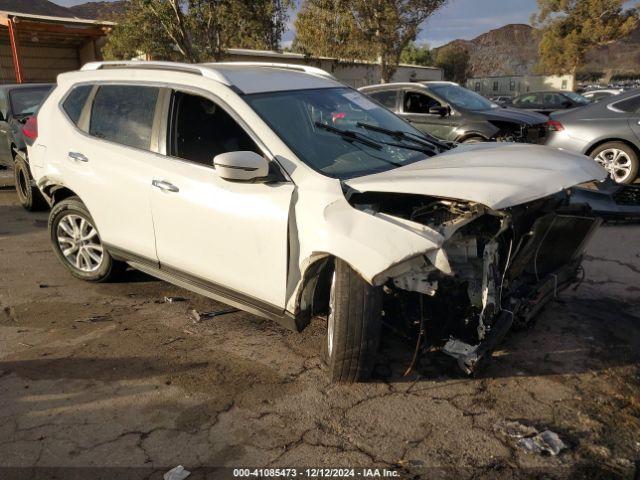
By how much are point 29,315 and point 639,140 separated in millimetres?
7727

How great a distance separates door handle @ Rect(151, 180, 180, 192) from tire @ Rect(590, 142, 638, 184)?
21.0 ft

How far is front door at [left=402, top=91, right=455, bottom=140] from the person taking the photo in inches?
354

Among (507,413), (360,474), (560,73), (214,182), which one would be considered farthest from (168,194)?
(560,73)

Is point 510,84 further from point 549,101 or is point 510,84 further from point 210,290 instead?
point 210,290

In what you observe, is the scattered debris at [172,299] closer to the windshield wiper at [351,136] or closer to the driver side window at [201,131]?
the driver side window at [201,131]

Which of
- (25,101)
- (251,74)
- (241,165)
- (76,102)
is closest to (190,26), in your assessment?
(25,101)

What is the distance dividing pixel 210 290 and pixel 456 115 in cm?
664

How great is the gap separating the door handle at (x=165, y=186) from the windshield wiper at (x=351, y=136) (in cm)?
107

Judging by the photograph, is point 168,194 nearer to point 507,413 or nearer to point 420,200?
point 420,200

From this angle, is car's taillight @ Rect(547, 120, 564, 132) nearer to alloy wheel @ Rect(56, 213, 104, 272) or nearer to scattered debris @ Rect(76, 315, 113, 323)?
alloy wheel @ Rect(56, 213, 104, 272)

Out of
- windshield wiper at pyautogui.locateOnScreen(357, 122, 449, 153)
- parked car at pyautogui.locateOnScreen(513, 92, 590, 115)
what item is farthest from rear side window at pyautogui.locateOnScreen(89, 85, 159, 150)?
parked car at pyautogui.locateOnScreen(513, 92, 590, 115)

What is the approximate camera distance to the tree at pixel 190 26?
13266mm

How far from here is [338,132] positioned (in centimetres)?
369

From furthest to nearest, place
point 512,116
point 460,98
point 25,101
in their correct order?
point 460,98 → point 512,116 → point 25,101
